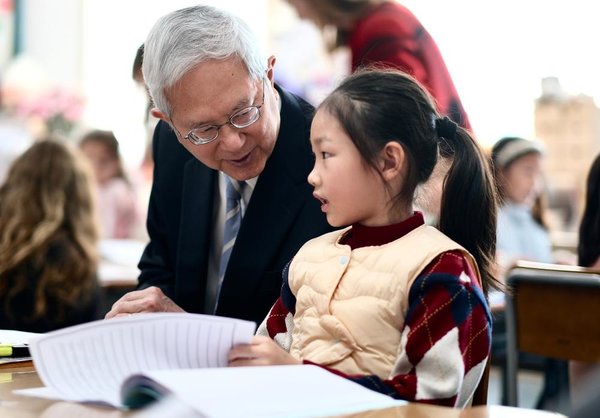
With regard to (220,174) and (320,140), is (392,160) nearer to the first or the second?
(320,140)

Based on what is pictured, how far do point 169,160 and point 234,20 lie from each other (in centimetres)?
44

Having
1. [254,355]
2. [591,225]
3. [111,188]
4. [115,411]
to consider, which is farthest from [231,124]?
[111,188]

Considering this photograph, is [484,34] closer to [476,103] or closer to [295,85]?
[476,103]

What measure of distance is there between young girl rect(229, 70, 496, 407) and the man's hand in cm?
23

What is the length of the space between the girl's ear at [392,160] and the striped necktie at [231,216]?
57cm

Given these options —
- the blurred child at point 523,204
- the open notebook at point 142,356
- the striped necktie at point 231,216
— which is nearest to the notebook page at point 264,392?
the open notebook at point 142,356

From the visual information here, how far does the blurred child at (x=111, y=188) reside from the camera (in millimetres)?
4812

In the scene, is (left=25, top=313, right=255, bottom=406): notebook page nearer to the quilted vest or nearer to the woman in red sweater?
the quilted vest

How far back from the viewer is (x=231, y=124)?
61.4 inches

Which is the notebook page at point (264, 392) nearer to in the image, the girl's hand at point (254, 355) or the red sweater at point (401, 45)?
the girl's hand at point (254, 355)

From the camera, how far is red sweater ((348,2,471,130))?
229 cm

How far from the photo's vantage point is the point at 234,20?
5.07ft

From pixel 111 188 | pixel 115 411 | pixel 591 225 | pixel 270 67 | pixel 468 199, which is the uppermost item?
pixel 270 67

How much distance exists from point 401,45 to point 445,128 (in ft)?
3.63
